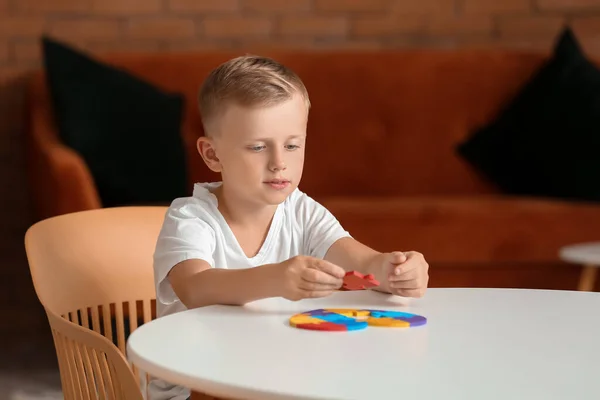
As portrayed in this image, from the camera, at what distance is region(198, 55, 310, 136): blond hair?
1475mm

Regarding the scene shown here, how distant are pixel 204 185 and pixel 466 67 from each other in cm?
234

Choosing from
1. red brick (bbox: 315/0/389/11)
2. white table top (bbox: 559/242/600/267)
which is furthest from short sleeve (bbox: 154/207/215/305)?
red brick (bbox: 315/0/389/11)

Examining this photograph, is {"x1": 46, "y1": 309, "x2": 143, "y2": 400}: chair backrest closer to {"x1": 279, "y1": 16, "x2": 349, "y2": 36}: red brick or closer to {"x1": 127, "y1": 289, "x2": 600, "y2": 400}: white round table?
{"x1": 127, "y1": 289, "x2": 600, "y2": 400}: white round table

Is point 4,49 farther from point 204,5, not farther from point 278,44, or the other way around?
point 278,44

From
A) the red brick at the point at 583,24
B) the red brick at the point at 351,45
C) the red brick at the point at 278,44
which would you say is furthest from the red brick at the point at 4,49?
the red brick at the point at 583,24

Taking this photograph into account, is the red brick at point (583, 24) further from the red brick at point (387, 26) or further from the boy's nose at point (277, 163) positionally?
the boy's nose at point (277, 163)

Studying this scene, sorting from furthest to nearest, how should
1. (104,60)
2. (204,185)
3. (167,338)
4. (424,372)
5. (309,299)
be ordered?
(104,60) < (204,185) < (309,299) < (167,338) < (424,372)

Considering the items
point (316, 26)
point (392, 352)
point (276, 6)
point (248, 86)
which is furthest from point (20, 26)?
point (392, 352)

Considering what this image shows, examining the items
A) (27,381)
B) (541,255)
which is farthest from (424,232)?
(27,381)

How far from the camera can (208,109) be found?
1.56 metres

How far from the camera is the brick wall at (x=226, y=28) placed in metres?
3.95

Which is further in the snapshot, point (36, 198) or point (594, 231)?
point (36, 198)

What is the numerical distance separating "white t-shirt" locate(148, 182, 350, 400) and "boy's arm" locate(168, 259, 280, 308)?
28 millimetres

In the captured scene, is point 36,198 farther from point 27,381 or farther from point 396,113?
point 396,113
